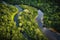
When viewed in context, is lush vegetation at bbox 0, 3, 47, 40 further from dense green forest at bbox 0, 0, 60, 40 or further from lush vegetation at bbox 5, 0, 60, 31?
lush vegetation at bbox 5, 0, 60, 31

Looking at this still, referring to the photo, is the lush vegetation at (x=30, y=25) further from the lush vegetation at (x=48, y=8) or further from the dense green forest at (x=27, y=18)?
the lush vegetation at (x=48, y=8)

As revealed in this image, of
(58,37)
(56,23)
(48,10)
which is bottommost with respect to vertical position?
(58,37)

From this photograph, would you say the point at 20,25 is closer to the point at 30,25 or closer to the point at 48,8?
the point at 30,25

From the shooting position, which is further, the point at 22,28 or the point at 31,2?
the point at 31,2

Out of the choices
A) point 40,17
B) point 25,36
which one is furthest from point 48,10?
point 25,36

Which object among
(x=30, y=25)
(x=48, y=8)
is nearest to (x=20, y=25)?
(x=30, y=25)

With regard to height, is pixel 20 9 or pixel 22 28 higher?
pixel 20 9

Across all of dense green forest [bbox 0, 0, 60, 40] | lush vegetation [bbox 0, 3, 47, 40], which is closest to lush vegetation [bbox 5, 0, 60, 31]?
dense green forest [bbox 0, 0, 60, 40]

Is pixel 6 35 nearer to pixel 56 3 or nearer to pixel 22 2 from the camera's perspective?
pixel 22 2
